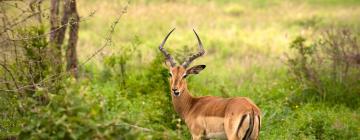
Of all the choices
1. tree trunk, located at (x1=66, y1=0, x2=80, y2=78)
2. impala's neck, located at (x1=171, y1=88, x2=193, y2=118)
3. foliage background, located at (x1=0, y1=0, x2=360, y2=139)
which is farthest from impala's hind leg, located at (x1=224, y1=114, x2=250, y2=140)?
tree trunk, located at (x1=66, y1=0, x2=80, y2=78)

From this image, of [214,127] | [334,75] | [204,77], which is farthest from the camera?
[204,77]

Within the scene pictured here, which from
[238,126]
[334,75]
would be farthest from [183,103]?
[334,75]

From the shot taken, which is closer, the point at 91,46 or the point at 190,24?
the point at 91,46

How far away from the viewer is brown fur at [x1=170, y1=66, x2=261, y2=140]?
6664 millimetres

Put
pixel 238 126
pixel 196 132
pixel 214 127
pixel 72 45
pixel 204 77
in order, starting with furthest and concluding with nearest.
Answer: pixel 204 77
pixel 72 45
pixel 196 132
pixel 214 127
pixel 238 126

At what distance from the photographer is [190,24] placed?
18.0 m

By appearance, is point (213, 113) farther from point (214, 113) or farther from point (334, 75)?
point (334, 75)

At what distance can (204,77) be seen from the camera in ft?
39.8

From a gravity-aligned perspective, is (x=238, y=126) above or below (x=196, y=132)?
above

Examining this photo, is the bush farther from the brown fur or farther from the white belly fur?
the white belly fur

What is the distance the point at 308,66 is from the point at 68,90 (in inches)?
232

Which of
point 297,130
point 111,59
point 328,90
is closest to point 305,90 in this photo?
point 328,90

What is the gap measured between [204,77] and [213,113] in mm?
5025

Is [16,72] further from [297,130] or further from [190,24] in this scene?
[190,24]
